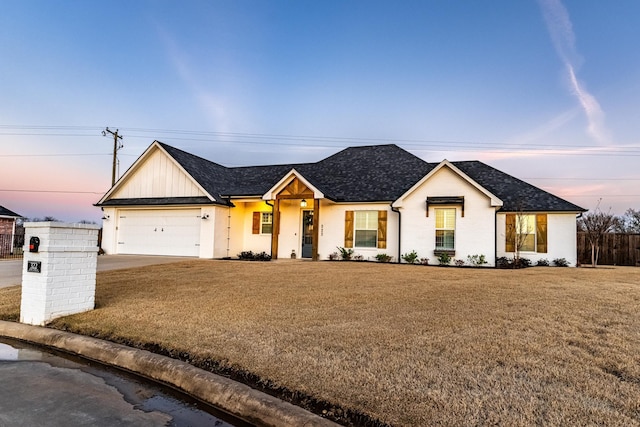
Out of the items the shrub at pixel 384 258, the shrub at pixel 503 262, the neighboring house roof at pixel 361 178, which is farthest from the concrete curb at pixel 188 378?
the shrub at pixel 503 262

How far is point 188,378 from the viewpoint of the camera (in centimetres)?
349

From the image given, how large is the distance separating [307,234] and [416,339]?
13333 millimetres

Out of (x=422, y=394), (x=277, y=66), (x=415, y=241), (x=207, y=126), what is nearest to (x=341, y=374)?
(x=422, y=394)

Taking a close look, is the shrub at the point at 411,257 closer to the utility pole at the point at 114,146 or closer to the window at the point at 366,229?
the window at the point at 366,229

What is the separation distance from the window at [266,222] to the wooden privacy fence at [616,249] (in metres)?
16.3

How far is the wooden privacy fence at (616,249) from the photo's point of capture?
1784 centimetres

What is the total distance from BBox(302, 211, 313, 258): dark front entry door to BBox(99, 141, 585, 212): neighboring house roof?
5.21 ft

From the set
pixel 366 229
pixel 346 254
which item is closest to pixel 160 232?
pixel 346 254

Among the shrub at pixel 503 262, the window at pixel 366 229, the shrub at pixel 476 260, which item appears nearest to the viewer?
the shrub at pixel 503 262

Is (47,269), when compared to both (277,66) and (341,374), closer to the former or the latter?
(341,374)

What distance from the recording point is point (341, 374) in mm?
3332

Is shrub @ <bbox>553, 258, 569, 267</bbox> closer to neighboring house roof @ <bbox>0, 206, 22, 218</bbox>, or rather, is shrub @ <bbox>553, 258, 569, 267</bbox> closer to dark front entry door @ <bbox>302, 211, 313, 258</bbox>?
dark front entry door @ <bbox>302, 211, 313, 258</bbox>

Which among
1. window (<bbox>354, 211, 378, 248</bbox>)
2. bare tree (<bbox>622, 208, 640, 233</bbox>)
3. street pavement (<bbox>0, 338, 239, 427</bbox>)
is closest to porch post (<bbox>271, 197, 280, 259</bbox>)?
window (<bbox>354, 211, 378, 248</bbox>)

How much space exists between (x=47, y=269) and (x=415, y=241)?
13.1 m
